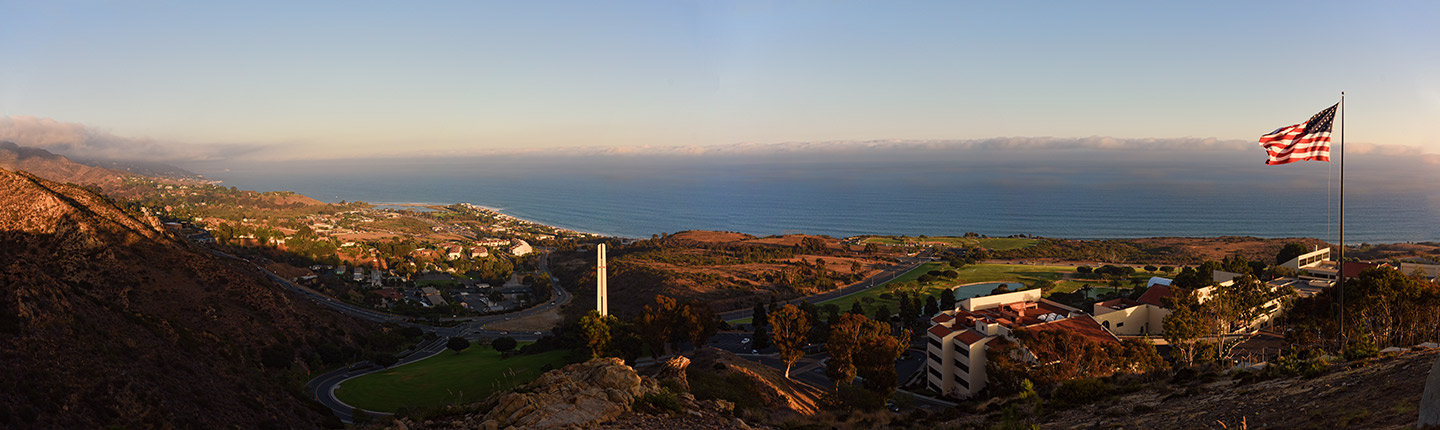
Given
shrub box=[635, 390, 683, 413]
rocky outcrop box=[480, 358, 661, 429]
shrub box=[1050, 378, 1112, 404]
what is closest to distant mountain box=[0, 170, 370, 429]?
rocky outcrop box=[480, 358, 661, 429]

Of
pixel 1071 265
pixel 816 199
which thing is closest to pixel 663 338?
pixel 1071 265

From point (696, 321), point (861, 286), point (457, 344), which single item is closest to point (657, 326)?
point (696, 321)

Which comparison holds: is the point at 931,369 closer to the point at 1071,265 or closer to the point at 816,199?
the point at 1071,265

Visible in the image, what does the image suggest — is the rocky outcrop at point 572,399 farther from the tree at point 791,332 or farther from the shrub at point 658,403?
the tree at point 791,332

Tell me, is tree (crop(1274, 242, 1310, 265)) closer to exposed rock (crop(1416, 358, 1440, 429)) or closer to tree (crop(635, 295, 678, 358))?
tree (crop(635, 295, 678, 358))

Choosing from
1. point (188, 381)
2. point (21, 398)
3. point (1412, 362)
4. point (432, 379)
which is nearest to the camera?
point (1412, 362)
